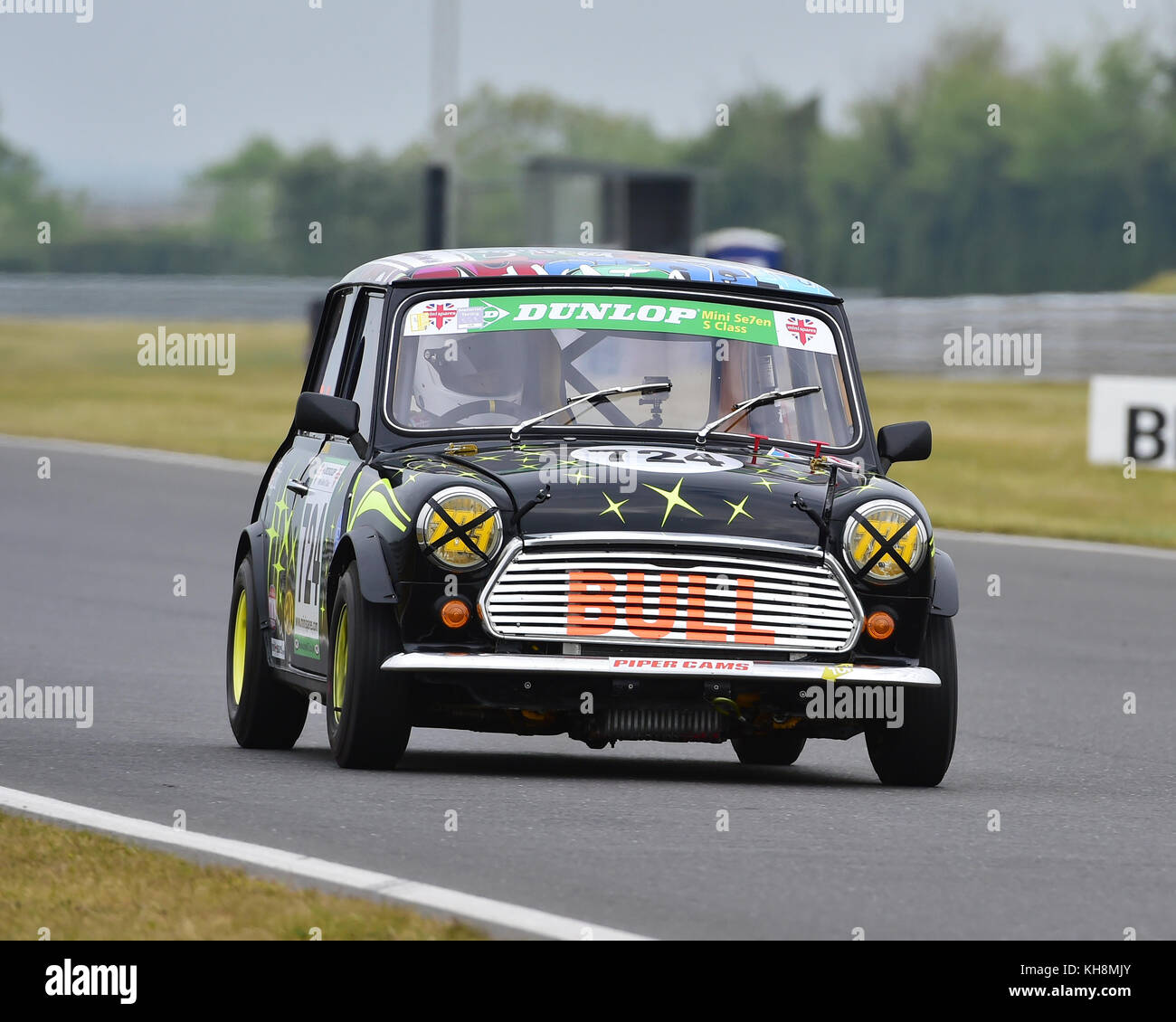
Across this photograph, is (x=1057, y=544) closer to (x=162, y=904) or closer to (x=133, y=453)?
(x=133, y=453)

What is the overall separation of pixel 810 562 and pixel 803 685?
0.38 meters

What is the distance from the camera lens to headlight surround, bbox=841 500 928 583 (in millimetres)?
8344

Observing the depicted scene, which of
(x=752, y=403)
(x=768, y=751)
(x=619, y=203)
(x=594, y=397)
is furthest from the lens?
(x=619, y=203)

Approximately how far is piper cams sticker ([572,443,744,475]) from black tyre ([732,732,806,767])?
154 cm

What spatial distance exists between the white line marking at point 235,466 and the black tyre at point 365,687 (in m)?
13.1

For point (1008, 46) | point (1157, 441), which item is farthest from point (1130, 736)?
point (1008, 46)

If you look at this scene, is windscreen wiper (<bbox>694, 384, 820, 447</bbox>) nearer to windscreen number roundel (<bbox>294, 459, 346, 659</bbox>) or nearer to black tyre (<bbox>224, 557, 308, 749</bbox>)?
windscreen number roundel (<bbox>294, 459, 346, 659</bbox>)

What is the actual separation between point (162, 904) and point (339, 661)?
8.26 feet

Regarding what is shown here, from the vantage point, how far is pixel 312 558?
356 inches

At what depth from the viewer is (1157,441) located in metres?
25.1

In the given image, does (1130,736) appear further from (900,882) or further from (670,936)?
(670,936)

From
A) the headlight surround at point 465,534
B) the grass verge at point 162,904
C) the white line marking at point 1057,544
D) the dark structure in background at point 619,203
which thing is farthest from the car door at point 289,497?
the dark structure in background at point 619,203

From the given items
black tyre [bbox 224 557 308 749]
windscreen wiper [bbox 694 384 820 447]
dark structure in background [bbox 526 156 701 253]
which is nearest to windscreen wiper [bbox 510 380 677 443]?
windscreen wiper [bbox 694 384 820 447]

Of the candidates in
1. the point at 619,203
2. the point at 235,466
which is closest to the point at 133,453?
the point at 235,466
